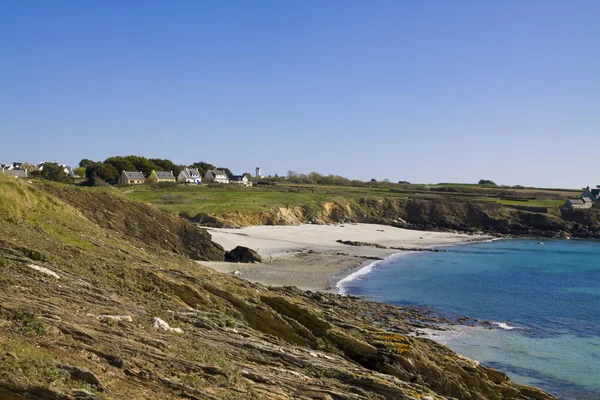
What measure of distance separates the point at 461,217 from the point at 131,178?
74194 mm

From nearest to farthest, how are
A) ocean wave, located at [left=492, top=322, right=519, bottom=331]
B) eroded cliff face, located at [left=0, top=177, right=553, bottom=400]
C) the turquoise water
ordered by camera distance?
eroded cliff face, located at [left=0, top=177, right=553, bottom=400]
the turquoise water
ocean wave, located at [left=492, top=322, right=519, bottom=331]

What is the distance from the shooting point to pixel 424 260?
7281 cm

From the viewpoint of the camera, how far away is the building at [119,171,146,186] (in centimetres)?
12988

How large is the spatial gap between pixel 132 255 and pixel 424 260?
5076cm

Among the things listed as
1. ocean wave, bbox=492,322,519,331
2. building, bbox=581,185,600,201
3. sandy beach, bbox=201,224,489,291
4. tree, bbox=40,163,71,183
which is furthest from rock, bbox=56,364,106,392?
building, bbox=581,185,600,201

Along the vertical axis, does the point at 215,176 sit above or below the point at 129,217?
above

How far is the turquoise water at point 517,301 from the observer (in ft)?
103

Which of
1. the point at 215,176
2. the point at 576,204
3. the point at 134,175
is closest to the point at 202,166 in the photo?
the point at 215,176

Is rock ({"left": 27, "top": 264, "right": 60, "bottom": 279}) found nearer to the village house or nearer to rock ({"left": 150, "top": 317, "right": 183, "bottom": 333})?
rock ({"left": 150, "top": 317, "right": 183, "bottom": 333})

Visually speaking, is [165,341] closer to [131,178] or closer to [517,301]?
[517,301]

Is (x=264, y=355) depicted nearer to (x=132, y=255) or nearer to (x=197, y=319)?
(x=197, y=319)

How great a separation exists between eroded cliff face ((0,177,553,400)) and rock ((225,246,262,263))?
28.9 m

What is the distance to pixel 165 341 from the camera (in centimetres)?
1542

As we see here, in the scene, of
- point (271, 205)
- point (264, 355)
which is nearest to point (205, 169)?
point (271, 205)
